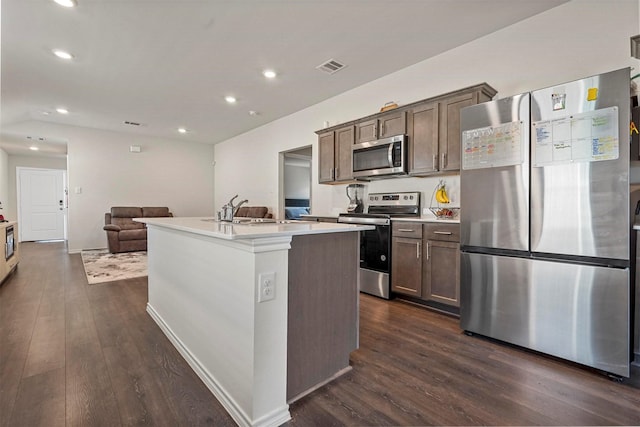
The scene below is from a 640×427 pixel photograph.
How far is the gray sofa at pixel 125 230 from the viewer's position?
586cm

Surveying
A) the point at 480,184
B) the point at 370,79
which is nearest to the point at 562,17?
the point at 480,184

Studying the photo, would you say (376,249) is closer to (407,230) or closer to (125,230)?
(407,230)

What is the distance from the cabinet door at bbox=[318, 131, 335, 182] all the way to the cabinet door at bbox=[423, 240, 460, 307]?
1.83 metres

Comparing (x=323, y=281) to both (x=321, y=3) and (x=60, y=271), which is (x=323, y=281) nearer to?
(x=321, y=3)

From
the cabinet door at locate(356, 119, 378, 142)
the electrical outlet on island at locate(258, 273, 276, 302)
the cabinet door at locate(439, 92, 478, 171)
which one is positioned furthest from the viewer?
the cabinet door at locate(356, 119, 378, 142)

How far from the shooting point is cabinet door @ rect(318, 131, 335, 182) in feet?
13.7

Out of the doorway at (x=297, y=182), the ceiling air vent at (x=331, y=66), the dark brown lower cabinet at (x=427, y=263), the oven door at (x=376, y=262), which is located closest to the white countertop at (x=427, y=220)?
the dark brown lower cabinet at (x=427, y=263)

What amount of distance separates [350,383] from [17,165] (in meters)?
10.9

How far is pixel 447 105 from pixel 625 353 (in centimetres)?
229

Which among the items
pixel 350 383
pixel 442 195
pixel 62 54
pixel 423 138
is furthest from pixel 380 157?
pixel 62 54

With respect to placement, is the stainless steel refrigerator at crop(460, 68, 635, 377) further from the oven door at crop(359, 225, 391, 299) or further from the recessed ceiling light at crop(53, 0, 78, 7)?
the recessed ceiling light at crop(53, 0, 78, 7)

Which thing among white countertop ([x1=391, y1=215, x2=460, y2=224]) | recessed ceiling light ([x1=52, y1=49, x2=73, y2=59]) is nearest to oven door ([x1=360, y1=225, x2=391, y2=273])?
white countertop ([x1=391, y1=215, x2=460, y2=224])

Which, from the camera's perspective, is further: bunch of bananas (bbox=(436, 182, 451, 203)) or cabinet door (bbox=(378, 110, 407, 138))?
cabinet door (bbox=(378, 110, 407, 138))

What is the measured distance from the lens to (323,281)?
165cm
